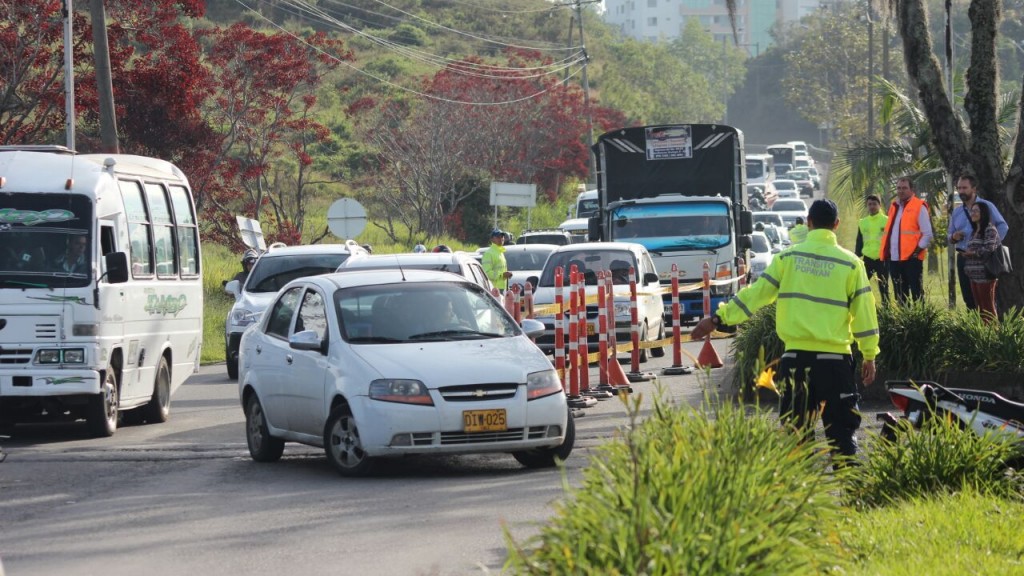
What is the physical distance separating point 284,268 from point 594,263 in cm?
446

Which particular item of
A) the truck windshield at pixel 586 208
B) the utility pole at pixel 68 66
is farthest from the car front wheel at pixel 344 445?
the truck windshield at pixel 586 208

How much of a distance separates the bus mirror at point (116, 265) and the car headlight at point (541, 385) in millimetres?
4761

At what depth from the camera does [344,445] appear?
1170 cm

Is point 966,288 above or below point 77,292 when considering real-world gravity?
below

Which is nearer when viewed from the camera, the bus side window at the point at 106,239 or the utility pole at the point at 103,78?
the bus side window at the point at 106,239

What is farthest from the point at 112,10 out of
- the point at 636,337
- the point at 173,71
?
the point at 636,337

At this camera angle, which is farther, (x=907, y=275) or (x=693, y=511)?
(x=907, y=275)

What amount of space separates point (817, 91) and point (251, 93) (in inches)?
3005

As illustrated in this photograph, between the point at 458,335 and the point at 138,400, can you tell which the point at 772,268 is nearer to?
the point at 458,335

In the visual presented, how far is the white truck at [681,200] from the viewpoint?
2716 cm

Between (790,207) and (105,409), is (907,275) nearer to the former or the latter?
(105,409)

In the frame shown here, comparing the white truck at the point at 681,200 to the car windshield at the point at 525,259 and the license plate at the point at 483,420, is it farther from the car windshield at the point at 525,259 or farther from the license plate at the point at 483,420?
the license plate at the point at 483,420

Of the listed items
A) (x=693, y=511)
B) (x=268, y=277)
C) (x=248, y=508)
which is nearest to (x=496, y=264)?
(x=268, y=277)

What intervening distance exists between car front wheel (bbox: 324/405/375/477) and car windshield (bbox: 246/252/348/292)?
30.5ft
